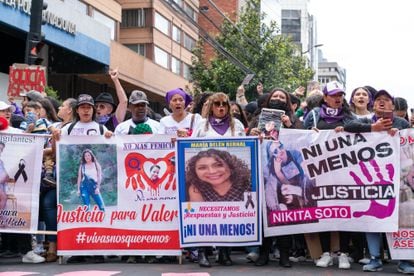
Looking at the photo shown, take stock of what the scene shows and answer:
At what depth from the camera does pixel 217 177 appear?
25.0ft

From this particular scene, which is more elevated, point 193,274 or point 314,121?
point 314,121

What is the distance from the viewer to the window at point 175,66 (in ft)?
159

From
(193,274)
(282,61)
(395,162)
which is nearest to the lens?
(193,274)

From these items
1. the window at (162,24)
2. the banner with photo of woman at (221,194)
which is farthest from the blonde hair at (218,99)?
the window at (162,24)

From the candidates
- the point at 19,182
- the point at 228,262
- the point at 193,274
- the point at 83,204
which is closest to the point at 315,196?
the point at 228,262

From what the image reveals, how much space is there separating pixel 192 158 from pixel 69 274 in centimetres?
181

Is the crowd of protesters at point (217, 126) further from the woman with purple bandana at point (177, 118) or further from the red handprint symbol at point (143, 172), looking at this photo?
the red handprint symbol at point (143, 172)

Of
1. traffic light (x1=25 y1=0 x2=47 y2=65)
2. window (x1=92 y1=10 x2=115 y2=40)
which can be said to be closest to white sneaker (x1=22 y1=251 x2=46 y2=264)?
traffic light (x1=25 y1=0 x2=47 y2=65)

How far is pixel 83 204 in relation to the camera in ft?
25.9

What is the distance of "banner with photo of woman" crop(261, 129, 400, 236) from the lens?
732 cm

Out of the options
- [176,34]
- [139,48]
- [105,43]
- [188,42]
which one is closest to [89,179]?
[105,43]

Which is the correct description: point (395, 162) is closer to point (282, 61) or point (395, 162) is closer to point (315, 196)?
point (315, 196)

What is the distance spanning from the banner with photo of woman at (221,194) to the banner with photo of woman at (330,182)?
17cm

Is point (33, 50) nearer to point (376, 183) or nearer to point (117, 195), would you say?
point (117, 195)
